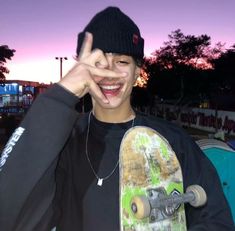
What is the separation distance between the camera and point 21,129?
1.46 meters

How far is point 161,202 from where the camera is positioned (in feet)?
5.22

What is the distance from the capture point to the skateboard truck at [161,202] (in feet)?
5.03

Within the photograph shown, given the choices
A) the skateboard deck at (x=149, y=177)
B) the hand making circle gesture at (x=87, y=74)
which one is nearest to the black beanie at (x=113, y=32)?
the hand making circle gesture at (x=87, y=74)

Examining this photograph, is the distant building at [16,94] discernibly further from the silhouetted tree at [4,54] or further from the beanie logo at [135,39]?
the beanie logo at [135,39]

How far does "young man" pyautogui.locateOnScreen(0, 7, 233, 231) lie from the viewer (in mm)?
1433

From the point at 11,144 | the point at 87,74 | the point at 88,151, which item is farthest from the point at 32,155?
the point at 88,151

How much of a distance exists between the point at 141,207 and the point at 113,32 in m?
0.88

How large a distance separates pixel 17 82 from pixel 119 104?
67.8 m

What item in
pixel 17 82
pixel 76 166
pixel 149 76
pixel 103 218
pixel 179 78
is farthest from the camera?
pixel 17 82

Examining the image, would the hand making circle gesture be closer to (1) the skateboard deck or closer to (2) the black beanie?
(2) the black beanie

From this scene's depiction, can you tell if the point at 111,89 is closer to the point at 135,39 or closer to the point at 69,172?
the point at 135,39

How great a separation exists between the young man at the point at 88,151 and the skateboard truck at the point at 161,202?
174 mm

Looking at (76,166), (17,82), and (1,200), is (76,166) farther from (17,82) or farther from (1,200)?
(17,82)

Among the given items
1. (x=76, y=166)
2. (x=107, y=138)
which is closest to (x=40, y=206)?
(x=76, y=166)
